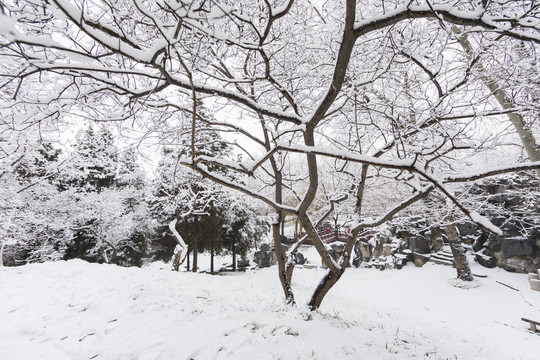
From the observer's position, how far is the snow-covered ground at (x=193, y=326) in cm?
308

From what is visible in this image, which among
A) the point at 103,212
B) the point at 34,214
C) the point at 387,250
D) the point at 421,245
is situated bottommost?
the point at 387,250

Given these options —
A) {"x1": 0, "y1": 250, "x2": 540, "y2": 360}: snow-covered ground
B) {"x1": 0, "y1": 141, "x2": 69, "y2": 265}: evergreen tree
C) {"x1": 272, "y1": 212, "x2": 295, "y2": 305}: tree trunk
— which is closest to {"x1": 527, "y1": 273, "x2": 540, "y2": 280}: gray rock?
{"x1": 0, "y1": 250, "x2": 540, "y2": 360}: snow-covered ground

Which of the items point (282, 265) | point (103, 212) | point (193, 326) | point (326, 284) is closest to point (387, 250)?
point (282, 265)

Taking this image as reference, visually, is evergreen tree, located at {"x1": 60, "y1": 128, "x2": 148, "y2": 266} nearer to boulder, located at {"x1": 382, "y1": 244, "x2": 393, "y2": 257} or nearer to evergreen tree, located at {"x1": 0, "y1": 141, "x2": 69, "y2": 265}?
evergreen tree, located at {"x1": 0, "y1": 141, "x2": 69, "y2": 265}

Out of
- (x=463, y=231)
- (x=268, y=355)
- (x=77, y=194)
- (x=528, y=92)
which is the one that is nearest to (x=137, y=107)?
(x=268, y=355)

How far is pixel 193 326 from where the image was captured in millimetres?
3693

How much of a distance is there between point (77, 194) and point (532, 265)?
22.1 m

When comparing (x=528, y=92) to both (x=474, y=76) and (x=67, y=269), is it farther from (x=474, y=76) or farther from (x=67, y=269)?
(x=67, y=269)

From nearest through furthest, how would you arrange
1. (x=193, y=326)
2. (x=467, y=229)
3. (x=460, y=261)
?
1. (x=193, y=326)
2. (x=460, y=261)
3. (x=467, y=229)

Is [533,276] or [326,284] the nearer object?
[326,284]

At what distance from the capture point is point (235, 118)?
586 centimetres

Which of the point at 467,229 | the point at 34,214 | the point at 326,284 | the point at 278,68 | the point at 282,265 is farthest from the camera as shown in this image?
the point at 34,214

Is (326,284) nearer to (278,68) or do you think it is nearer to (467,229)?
(278,68)

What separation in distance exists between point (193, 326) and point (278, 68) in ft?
16.1
